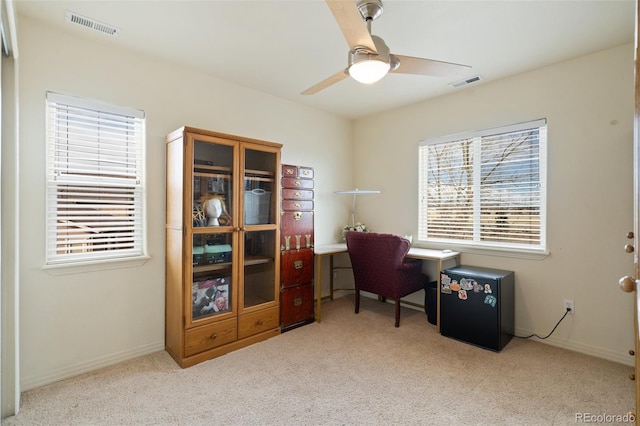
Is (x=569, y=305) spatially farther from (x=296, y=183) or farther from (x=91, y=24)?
(x=91, y=24)

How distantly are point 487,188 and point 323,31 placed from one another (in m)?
2.23

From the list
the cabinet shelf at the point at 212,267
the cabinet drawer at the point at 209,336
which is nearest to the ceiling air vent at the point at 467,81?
the cabinet shelf at the point at 212,267

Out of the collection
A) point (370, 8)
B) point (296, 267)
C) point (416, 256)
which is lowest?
point (296, 267)

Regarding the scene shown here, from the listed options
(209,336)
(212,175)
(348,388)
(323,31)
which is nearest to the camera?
(348,388)

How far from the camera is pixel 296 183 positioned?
3170 millimetres

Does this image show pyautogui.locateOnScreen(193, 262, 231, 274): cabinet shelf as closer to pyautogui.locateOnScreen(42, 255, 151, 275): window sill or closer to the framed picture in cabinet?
the framed picture in cabinet

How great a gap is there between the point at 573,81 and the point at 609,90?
0.27m

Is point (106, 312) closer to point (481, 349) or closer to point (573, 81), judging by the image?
point (481, 349)

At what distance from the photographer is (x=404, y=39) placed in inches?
90.7

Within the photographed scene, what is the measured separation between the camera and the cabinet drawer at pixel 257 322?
2.69 metres

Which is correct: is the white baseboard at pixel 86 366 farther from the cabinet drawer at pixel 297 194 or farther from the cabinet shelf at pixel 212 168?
the cabinet drawer at pixel 297 194

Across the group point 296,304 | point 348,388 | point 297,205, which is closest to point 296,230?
point 297,205

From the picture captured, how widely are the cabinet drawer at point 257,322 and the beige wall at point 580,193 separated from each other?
6.96 ft

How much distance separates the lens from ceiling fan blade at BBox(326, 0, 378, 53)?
132 cm
